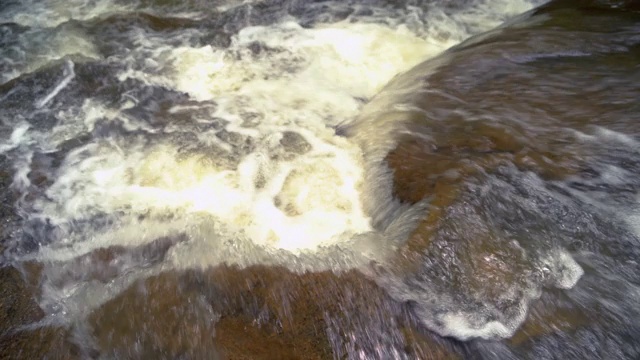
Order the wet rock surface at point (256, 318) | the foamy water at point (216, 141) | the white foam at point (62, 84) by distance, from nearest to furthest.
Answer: the wet rock surface at point (256, 318), the foamy water at point (216, 141), the white foam at point (62, 84)

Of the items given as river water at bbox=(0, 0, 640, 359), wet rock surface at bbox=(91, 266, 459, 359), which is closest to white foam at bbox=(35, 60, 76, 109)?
river water at bbox=(0, 0, 640, 359)

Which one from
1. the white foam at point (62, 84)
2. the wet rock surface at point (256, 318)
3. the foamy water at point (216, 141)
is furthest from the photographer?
the white foam at point (62, 84)

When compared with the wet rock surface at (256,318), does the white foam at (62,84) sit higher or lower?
lower

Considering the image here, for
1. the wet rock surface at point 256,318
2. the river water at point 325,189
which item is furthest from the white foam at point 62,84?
the wet rock surface at point 256,318

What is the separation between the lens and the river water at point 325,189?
7.45ft

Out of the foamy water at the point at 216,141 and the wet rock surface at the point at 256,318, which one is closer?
the wet rock surface at the point at 256,318

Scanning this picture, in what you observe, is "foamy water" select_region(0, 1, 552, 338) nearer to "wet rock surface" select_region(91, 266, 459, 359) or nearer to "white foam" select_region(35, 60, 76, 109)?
"white foam" select_region(35, 60, 76, 109)

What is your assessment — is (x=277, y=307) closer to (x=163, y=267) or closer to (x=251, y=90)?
(x=163, y=267)

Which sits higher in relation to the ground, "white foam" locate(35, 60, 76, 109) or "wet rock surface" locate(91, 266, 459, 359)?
"wet rock surface" locate(91, 266, 459, 359)

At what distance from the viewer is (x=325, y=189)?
130 inches

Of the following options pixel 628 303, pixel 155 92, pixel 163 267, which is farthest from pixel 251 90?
pixel 628 303

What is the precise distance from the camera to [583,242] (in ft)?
8.27

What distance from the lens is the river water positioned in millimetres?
2270

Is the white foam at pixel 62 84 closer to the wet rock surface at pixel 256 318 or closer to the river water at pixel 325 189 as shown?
the river water at pixel 325 189
